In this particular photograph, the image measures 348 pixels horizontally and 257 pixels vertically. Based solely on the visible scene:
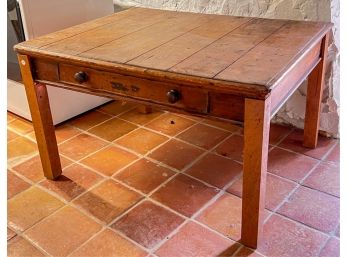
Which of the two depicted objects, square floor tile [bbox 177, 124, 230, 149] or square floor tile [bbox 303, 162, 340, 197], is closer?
square floor tile [bbox 303, 162, 340, 197]

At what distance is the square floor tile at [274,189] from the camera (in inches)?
64.7

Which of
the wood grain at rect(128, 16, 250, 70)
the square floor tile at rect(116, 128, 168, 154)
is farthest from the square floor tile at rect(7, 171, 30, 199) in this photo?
the wood grain at rect(128, 16, 250, 70)

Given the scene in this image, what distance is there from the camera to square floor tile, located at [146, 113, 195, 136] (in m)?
2.25

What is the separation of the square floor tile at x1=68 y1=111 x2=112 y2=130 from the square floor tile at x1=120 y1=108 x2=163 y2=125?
0.12 meters

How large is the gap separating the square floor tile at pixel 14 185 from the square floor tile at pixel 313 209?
118cm

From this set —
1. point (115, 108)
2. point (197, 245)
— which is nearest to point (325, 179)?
point (197, 245)

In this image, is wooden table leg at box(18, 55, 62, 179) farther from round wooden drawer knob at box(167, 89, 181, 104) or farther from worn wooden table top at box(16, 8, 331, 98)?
round wooden drawer knob at box(167, 89, 181, 104)

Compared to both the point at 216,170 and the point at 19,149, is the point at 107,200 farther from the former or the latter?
the point at 19,149

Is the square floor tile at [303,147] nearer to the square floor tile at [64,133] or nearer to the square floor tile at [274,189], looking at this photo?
the square floor tile at [274,189]

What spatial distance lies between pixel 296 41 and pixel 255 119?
48 cm

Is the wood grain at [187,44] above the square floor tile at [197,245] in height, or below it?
above

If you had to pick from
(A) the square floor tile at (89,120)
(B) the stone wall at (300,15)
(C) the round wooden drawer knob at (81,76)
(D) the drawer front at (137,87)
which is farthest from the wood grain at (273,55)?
(A) the square floor tile at (89,120)

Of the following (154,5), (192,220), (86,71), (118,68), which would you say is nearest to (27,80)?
(86,71)

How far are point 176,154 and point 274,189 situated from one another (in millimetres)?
545
